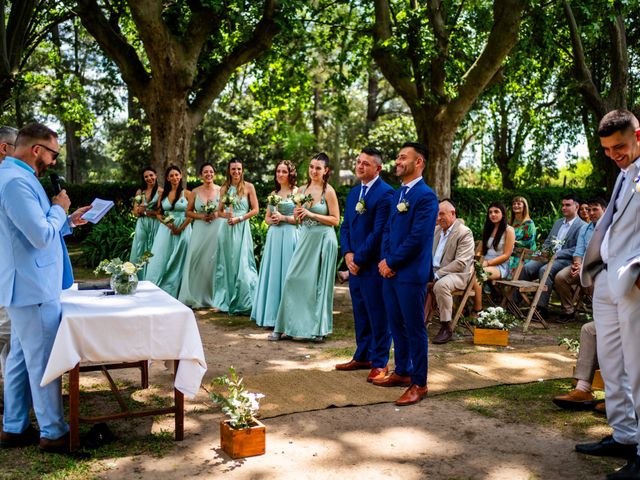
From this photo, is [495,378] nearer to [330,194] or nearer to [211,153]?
[330,194]

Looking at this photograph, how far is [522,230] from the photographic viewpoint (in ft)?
36.7

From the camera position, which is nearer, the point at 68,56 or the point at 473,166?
the point at 68,56

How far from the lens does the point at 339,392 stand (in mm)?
6363

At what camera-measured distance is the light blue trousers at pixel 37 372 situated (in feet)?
15.5

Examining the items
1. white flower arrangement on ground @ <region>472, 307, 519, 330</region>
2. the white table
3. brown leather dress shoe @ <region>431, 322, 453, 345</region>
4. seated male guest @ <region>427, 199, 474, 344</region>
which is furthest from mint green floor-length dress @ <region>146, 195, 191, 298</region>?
the white table

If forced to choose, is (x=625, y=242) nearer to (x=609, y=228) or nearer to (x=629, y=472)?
(x=609, y=228)

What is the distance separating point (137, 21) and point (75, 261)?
648cm

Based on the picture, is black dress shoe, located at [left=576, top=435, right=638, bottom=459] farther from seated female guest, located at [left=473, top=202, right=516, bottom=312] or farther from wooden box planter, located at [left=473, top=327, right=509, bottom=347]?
seated female guest, located at [left=473, top=202, right=516, bottom=312]

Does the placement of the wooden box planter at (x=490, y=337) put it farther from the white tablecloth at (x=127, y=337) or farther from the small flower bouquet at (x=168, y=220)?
the small flower bouquet at (x=168, y=220)

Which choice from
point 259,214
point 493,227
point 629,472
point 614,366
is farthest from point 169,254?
point 629,472

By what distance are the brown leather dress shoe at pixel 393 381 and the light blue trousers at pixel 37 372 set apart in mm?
3093

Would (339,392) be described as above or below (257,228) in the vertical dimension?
below

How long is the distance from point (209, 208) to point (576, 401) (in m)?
6.77

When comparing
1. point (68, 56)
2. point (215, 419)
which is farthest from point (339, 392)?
point (68, 56)
